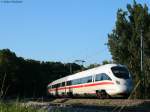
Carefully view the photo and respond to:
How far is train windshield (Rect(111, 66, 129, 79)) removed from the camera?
119ft

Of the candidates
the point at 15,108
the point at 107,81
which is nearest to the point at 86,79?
the point at 107,81

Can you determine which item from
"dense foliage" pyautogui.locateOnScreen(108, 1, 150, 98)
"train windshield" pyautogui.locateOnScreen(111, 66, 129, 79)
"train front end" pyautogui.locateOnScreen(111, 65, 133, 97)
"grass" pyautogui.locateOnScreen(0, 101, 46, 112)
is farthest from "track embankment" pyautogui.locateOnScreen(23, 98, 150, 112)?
"dense foliage" pyautogui.locateOnScreen(108, 1, 150, 98)

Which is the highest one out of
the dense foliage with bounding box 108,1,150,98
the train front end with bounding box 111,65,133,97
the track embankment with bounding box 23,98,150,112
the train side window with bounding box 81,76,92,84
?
the dense foliage with bounding box 108,1,150,98

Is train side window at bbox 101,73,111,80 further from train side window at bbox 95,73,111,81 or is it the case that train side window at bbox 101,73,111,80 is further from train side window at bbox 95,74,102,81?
train side window at bbox 95,74,102,81

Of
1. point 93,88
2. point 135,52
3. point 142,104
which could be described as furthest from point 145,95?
point 135,52

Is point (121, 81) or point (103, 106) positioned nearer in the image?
point (103, 106)

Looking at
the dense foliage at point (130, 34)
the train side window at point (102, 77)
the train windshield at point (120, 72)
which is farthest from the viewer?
the dense foliage at point (130, 34)

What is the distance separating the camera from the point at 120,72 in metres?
36.8

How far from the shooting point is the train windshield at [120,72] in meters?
36.4

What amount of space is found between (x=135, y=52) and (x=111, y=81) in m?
24.1

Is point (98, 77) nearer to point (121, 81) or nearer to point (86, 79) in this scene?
point (121, 81)

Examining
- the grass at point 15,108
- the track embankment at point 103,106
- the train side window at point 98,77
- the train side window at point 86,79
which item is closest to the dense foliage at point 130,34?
the train side window at point 86,79

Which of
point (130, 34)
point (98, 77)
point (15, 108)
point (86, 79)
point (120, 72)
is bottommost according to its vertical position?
point (15, 108)

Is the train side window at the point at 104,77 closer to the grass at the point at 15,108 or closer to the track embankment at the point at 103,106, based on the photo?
the track embankment at the point at 103,106
